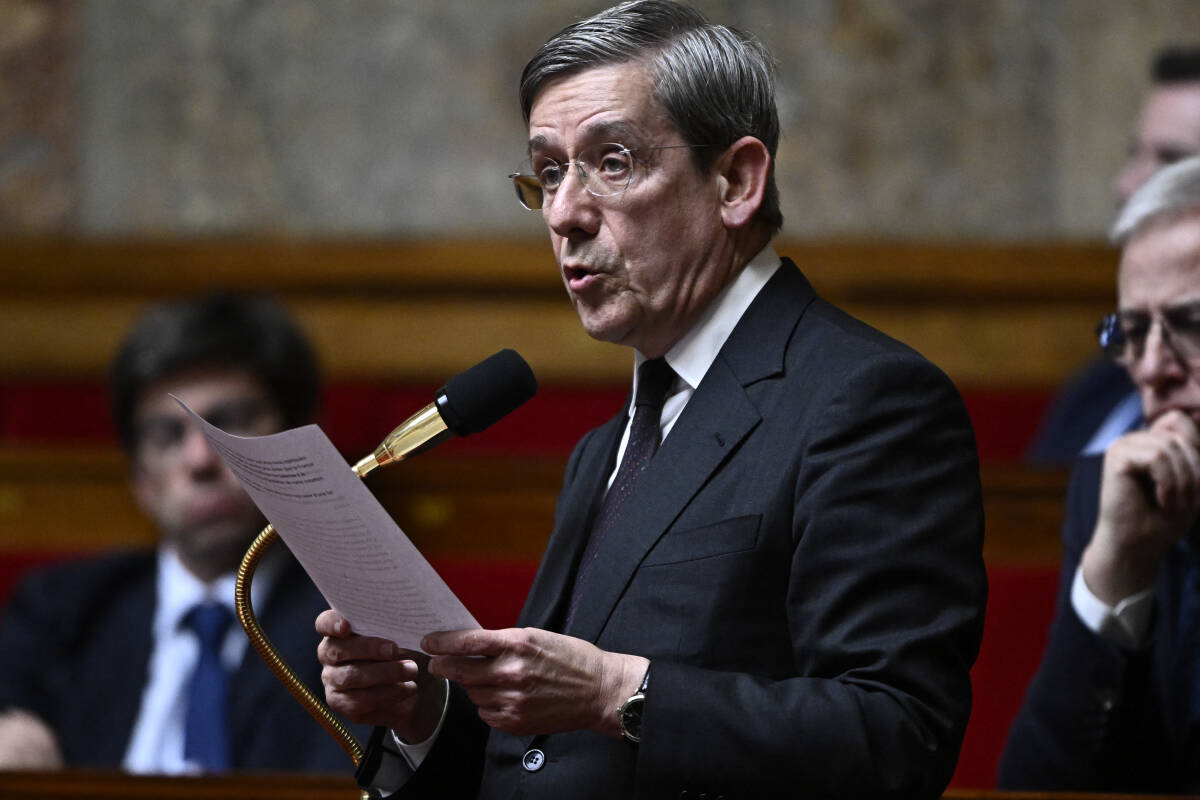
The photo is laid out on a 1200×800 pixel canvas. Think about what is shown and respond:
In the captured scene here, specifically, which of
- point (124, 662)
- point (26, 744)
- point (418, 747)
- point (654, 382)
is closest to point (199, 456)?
point (124, 662)

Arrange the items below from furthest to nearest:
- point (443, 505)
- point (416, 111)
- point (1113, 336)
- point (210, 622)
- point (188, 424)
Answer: point (416, 111)
point (443, 505)
point (188, 424)
point (210, 622)
point (1113, 336)

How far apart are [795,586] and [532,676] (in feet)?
0.72

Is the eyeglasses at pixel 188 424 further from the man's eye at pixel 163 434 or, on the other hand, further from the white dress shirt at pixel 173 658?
the white dress shirt at pixel 173 658

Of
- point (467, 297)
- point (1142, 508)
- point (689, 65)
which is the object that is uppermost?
point (689, 65)

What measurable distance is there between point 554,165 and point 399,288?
8.25ft

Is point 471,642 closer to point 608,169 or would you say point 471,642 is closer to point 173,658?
point 608,169

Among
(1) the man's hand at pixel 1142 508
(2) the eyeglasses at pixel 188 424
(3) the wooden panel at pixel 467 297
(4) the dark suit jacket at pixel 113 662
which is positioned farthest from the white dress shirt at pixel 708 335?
(3) the wooden panel at pixel 467 297

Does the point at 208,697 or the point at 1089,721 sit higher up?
the point at 1089,721

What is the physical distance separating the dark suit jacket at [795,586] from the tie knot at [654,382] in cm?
7

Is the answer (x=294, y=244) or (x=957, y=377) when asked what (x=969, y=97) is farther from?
(x=294, y=244)

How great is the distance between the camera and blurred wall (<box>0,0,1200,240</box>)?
144 inches

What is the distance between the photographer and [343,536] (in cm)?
108

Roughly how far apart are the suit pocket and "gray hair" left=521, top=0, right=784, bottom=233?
12.8 inches

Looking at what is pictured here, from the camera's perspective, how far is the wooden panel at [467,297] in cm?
360
